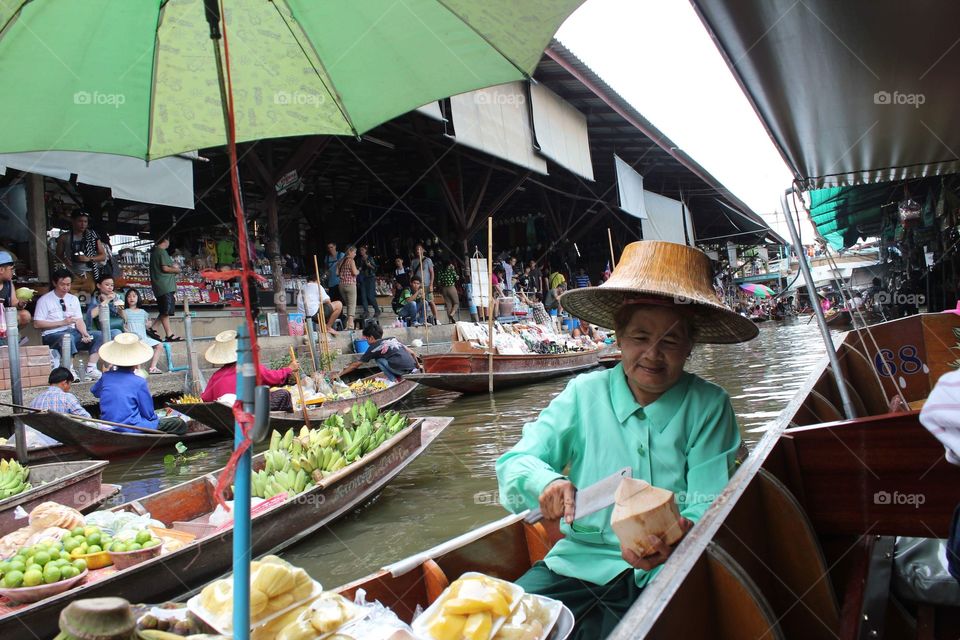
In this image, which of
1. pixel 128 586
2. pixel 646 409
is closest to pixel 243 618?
pixel 646 409

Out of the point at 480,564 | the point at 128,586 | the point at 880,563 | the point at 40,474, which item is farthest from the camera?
the point at 40,474

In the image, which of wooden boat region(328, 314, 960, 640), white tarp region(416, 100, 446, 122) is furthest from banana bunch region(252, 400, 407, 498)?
white tarp region(416, 100, 446, 122)

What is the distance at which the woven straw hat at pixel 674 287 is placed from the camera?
71.2 inches

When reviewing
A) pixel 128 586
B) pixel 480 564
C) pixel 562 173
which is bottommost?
pixel 128 586

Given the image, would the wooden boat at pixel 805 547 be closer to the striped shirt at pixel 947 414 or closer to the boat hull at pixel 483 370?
the striped shirt at pixel 947 414

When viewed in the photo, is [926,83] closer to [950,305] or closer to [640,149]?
[950,305]

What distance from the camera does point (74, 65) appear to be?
6.66 feet

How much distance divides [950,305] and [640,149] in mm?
7441

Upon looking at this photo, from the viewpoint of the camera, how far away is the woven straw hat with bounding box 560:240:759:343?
71.2 inches

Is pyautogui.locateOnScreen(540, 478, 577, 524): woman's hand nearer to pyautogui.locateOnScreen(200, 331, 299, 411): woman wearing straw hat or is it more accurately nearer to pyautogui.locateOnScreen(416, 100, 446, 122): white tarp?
pyautogui.locateOnScreen(200, 331, 299, 411): woman wearing straw hat

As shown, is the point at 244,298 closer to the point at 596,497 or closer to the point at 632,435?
the point at 596,497

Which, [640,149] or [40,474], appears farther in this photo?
[640,149]

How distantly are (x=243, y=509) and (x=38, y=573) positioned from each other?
2447 mm

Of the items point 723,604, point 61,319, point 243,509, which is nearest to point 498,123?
point 61,319
